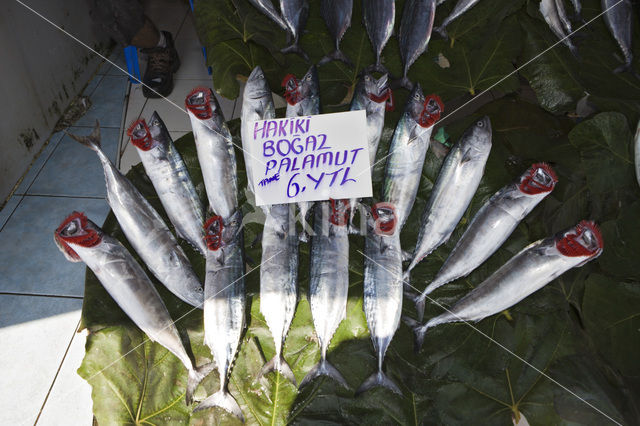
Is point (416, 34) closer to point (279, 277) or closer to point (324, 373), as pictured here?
point (279, 277)

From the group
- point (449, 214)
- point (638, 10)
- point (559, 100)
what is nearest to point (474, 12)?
point (559, 100)

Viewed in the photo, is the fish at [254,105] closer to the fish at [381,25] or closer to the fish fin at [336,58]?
the fish fin at [336,58]

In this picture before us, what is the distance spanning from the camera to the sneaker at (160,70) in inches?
134

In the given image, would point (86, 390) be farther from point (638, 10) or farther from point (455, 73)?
point (638, 10)

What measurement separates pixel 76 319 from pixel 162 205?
110cm

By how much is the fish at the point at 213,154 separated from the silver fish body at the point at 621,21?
2.25m

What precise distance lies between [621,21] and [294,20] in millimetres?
1848

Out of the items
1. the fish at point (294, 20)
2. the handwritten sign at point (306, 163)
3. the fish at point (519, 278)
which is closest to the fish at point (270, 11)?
the fish at point (294, 20)

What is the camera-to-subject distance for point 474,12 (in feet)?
Result: 7.86

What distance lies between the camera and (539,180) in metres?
1.75

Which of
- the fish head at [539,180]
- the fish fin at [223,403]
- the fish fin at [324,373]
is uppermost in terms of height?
the fish head at [539,180]

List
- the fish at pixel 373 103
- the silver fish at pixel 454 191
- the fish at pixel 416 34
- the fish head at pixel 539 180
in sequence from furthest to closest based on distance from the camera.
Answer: the fish at pixel 416 34
the fish at pixel 373 103
the silver fish at pixel 454 191
the fish head at pixel 539 180

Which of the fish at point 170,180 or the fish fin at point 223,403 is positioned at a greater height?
the fish at point 170,180

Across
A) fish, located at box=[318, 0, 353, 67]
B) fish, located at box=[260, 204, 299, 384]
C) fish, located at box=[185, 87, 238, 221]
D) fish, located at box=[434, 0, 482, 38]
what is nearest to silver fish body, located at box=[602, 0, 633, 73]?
fish, located at box=[434, 0, 482, 38]
